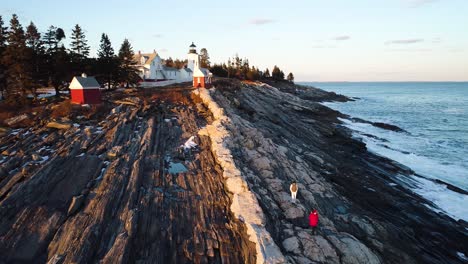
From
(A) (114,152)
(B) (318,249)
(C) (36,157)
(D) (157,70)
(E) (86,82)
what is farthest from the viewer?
(D) (157,70)

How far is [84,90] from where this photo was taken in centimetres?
3167

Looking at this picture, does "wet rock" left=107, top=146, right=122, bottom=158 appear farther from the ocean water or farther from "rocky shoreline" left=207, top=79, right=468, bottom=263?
the ocean water

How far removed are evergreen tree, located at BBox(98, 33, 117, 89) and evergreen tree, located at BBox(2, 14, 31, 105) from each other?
35.1ft

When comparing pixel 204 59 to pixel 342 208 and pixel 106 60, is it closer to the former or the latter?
pixel 106 60

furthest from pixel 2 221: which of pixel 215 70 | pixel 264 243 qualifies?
pixel 215 70

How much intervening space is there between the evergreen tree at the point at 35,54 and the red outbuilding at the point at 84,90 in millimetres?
7771

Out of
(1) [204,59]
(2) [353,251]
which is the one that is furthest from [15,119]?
(1) [204,59]

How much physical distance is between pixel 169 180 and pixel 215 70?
8495 centimetres

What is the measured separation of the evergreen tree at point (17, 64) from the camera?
3459 cm

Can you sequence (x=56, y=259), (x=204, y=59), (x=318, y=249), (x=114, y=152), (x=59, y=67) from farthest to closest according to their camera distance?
(x=204, y=59)
(x=59, y=67)
(x=114, y=152)
(x=318, y=249)
(x=56, y=259)

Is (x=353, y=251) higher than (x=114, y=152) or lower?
lower

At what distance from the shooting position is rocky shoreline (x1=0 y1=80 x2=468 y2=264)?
13094mm

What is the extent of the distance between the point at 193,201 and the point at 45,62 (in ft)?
113

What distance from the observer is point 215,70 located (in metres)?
99.6
